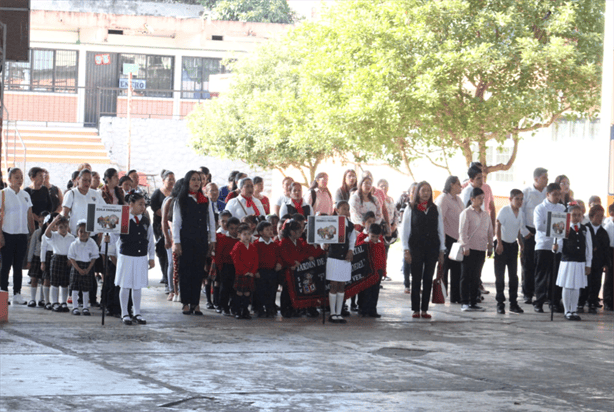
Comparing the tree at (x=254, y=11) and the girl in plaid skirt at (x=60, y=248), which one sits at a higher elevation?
the tree at (x=254, y=11)

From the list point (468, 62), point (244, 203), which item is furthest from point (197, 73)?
point (244, 203)

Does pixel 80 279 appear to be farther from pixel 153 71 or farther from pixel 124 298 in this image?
pixel 153 71

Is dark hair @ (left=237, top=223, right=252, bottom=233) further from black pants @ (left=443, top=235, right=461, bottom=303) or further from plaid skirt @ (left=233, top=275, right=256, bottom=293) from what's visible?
black pants @ (left=443, top=235, right=461, bottom=303)

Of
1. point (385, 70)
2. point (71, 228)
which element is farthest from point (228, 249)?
point (385, 70)

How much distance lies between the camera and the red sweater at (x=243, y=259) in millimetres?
11875

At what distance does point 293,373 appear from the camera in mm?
8477

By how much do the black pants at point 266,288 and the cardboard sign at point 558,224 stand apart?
3715mm

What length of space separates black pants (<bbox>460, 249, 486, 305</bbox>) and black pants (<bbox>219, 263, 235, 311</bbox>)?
333cm

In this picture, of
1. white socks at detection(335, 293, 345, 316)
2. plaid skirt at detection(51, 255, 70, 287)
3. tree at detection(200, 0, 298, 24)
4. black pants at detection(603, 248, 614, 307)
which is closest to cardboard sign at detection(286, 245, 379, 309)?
white socks at detection(335, 293, 345, 316)

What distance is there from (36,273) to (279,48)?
22.9 meters

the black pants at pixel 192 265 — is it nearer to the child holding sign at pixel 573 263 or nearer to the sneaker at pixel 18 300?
A: the sneaker at pixel 18 300

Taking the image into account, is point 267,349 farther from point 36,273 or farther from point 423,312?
point 36,273

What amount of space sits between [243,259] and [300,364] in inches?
123

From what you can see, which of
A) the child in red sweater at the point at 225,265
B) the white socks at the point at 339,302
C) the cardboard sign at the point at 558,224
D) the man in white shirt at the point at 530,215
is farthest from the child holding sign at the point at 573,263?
the child in red sweater at the point at 225,265
